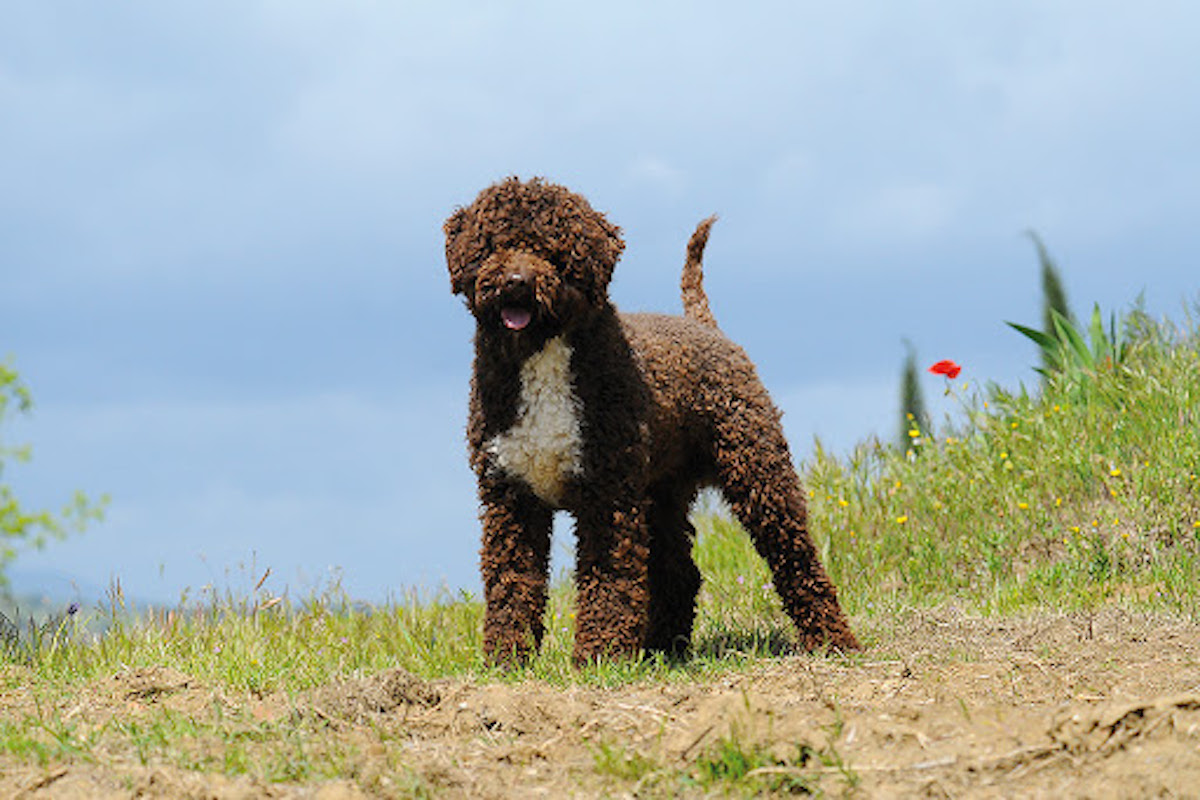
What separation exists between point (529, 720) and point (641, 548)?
1.42m

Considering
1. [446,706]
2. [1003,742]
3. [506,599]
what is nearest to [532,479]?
[506,599]

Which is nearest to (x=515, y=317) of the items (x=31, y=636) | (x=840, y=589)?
(x=31, y=636)

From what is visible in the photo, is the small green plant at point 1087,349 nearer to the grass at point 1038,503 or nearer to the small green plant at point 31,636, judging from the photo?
the grass at point 1038,503

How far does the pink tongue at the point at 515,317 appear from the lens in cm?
519

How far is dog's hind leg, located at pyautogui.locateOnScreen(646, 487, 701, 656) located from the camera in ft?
22.2

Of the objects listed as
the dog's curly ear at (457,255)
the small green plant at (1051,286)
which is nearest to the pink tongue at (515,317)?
the dog's curly ear at (457,255)

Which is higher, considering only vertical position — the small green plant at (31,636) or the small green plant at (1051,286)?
the small green plant at (1051,286)

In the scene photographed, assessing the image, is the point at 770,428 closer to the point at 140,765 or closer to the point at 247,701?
the point at 247,701

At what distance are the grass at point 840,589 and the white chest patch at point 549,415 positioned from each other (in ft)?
2.98

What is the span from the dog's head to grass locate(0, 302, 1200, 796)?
151 centimetres

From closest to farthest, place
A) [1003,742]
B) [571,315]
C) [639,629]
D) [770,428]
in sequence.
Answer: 1. [1003,742]
2. [571,315]
3. [639,629]
4. [770,428]

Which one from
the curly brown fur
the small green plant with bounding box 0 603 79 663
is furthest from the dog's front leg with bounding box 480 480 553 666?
the small green plant with bounding box 0 603 79 663

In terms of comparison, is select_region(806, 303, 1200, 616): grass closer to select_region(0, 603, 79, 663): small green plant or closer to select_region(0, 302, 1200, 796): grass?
select_region(0, 302, 1200, 796): grass

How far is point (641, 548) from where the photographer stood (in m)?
5.72
